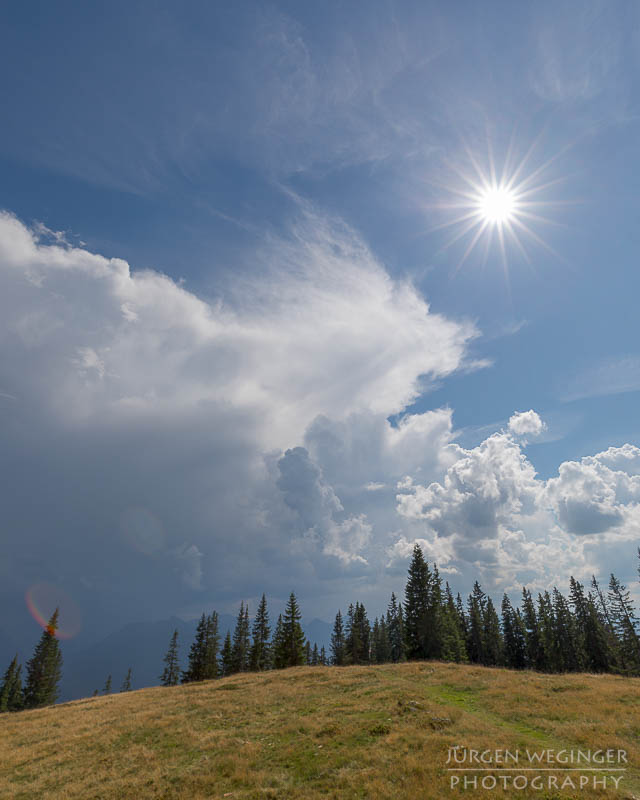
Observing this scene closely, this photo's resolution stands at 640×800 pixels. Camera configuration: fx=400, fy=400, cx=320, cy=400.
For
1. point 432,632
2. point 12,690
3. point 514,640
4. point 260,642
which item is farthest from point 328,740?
point 12,690

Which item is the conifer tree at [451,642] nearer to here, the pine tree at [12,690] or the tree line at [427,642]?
the tree line at [427,642]

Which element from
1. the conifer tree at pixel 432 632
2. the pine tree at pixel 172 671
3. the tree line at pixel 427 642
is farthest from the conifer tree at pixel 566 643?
the pine tree at pixel 172 671

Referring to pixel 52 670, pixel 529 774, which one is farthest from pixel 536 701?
pixel 52 670

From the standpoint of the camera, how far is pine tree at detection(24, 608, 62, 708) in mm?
68750

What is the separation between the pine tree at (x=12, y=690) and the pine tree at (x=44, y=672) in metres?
6.70

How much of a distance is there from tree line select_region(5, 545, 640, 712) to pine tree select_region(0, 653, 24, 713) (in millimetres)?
173

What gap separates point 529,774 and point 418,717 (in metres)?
7.81

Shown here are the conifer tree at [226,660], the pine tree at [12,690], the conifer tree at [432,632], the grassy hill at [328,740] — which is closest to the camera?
the grassy hill at [328,740]

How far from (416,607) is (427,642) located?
4569mm

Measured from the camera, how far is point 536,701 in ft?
79.3

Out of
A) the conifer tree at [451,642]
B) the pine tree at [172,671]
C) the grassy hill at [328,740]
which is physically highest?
the conifer tree at [451,642]

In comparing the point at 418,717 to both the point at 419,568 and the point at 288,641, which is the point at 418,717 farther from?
the point at 288,641

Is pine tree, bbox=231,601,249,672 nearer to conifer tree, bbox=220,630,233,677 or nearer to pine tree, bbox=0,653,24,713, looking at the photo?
conifer tree, bbox=220,630,233,677

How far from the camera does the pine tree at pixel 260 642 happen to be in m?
69.2
